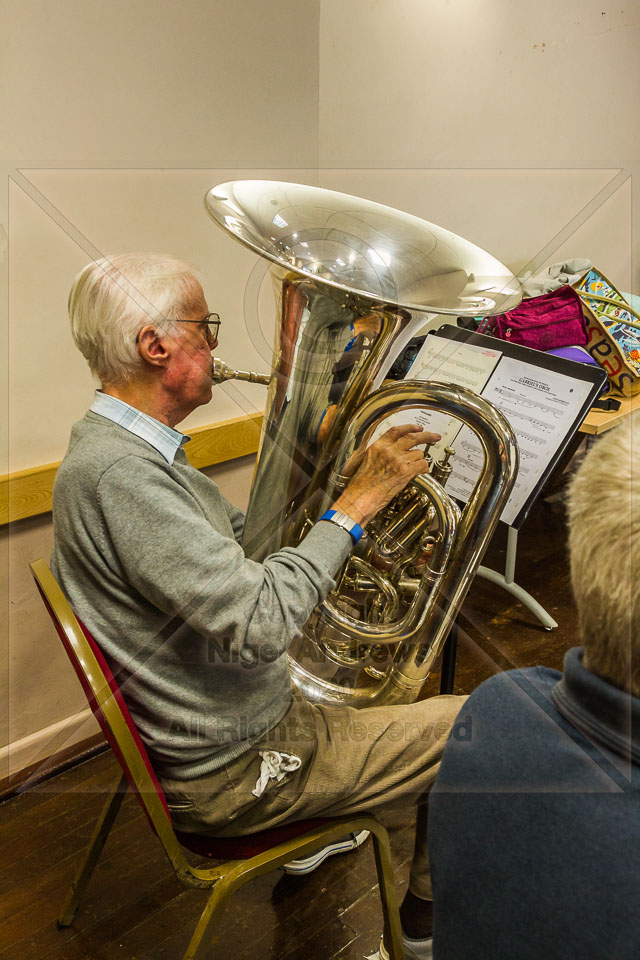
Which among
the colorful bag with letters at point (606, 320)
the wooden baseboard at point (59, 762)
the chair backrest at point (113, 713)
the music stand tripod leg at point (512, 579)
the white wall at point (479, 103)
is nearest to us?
the music stand tripod leg at point (512, 579)

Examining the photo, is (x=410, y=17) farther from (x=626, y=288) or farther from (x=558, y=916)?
(x=558, y=916)

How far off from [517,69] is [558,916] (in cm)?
145

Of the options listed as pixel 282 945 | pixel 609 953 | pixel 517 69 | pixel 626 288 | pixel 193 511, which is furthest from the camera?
pixel 626 288

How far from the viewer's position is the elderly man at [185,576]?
36.3 inches

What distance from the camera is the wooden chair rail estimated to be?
1495 millimetres

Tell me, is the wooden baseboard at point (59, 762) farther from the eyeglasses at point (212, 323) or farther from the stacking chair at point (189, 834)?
the eyeglasses at point (212, 323)

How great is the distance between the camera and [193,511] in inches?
37.4

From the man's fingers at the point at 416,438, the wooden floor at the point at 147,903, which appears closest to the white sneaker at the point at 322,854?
the wooden floor at the point at 147,903

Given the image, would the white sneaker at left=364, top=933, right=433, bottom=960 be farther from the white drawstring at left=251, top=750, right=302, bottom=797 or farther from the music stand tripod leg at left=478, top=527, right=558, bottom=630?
the music stand tripod leg at left=478, top=527, right=558, bottom=630

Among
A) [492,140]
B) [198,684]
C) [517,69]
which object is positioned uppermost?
[517,69]

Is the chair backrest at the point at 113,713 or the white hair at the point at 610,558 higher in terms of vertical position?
the white hair at the point at 610,558

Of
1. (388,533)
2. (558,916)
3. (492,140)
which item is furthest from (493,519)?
(492,140)

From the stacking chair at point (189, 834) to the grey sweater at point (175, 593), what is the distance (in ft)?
0.18

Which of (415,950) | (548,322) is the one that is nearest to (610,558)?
(415,950)
